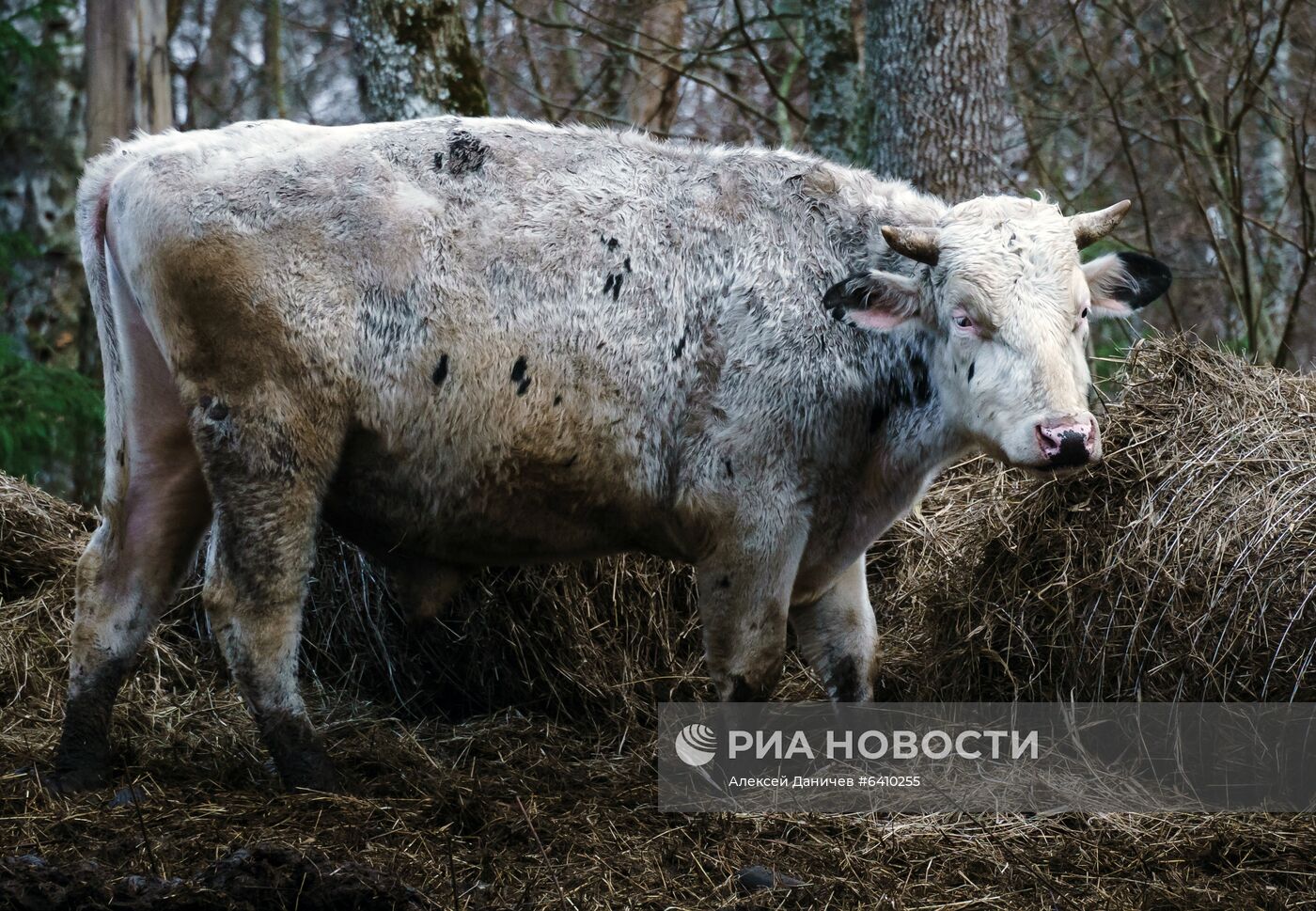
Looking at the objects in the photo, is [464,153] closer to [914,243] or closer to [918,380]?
[914,243]

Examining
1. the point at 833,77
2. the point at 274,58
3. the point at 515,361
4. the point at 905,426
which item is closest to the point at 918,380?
the point at 905,426

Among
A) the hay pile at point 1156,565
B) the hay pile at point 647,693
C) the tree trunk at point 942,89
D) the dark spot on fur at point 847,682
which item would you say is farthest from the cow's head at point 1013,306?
the tree trunk at point 942,89

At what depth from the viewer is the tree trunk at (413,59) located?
739 centimetres

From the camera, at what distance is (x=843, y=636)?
558 cm

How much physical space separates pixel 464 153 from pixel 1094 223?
2.26 metres

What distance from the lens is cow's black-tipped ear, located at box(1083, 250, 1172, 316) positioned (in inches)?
203

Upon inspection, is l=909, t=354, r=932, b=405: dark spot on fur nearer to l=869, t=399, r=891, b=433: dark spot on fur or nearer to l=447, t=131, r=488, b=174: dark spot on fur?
l=869, t=399, r=891, b=433: dark spot on fur

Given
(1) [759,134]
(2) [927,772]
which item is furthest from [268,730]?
(1) [759,134]

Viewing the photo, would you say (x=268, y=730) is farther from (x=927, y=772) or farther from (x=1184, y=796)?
(x=1184, y=796)

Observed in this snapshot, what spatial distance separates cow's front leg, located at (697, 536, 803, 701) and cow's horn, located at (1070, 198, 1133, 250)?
146 cm

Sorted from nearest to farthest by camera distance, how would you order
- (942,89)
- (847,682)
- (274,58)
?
(847,682) < (942,89) < (274,58)

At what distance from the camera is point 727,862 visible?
4223 millimetres

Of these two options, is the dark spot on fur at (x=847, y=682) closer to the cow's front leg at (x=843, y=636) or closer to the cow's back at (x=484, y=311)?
the cow's front leg at (x=843, y=636)

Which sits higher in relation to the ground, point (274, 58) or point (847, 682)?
point (274, 58)
